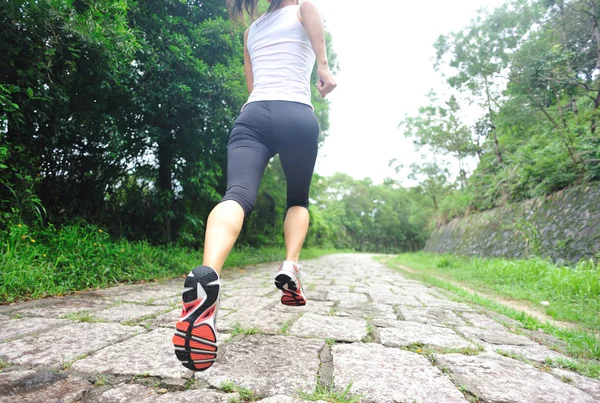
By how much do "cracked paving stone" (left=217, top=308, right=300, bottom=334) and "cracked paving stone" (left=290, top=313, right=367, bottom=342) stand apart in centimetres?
10

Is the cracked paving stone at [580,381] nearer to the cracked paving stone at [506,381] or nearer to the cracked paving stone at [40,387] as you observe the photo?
the cracked paving stone at [506,381]

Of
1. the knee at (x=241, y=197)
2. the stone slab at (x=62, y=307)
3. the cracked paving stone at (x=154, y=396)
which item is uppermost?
the knee at (x=241, y=197)

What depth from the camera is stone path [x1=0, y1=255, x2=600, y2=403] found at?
1.17m

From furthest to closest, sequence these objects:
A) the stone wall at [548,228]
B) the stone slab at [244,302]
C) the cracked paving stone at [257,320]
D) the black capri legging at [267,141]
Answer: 1. the stone wall at [548,228]
2. the stone slab at [244,302]
3. the cracked paving stone at [257,320]
4. the black capri legging at [267,141]

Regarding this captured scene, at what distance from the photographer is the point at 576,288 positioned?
12.6 ft

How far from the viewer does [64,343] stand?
5.17 ft

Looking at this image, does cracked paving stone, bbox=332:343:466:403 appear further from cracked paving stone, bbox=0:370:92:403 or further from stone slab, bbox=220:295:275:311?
stone slab, bbox=220:295:275:311

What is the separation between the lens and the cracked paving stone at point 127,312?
2108 millimetres

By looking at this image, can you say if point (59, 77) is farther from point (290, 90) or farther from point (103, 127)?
point (290, 90)

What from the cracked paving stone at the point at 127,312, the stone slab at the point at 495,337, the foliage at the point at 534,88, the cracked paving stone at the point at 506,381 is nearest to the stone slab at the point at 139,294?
the cracked paving stone at the point at 127,312

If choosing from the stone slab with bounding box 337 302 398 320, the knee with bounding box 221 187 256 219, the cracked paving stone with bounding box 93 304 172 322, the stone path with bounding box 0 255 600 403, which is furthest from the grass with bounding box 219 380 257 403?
the stone slab with bounding box 337 302 398 320

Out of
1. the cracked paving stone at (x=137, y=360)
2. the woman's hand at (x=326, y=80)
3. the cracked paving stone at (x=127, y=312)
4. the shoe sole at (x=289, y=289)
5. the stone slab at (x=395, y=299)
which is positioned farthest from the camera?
the stone slab at (x=395, y=299)

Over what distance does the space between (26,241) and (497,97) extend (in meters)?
13.3

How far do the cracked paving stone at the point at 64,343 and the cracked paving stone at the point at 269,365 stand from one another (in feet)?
1.98
